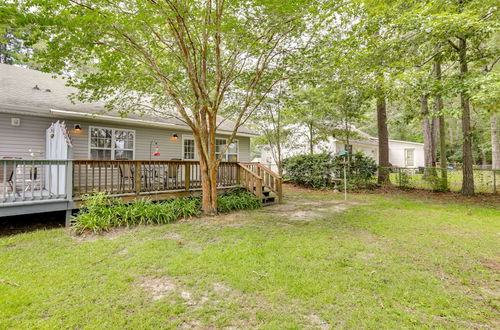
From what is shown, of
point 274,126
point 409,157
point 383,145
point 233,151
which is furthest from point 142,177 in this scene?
point 409,157

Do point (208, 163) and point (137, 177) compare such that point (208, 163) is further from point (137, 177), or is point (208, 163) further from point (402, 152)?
point (402, 152)

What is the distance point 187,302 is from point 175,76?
5798 mm

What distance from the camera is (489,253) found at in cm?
391

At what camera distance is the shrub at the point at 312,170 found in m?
12.2

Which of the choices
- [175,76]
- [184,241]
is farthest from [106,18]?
[184,241]

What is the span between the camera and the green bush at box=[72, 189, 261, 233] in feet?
16.4

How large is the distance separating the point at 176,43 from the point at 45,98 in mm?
4901

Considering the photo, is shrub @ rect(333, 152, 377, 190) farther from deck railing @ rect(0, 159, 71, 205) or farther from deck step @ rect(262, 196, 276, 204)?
A: deck railing @ rect(0, 159, 71, 205)

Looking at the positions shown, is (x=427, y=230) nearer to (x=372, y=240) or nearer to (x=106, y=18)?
(x=372, y=240)

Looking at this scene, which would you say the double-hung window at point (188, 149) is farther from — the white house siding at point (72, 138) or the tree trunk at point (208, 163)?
the tree trunk at point (208, 163)

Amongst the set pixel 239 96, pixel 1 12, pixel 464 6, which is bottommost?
pixel 1 12

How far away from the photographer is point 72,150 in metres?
5.71

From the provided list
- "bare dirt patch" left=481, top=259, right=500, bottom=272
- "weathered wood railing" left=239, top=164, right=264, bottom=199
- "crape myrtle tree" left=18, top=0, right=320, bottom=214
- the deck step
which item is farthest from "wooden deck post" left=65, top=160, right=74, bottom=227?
"bare dirt patch" left=481, top=259, right=500, bottom=272

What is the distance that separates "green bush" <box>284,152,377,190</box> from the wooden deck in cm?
424
